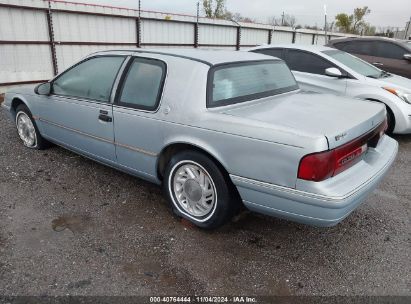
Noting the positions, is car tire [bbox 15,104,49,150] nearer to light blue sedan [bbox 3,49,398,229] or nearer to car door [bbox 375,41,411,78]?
light blue sedan [bbox 3,49,398,229]

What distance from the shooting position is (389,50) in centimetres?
888

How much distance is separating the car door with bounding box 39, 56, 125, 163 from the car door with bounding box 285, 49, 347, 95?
3691 millimetres

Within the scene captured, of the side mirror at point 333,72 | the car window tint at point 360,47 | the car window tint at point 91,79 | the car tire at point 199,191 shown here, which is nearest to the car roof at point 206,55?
the car window tint at point 91,79

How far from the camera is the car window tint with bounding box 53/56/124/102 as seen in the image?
3.75m

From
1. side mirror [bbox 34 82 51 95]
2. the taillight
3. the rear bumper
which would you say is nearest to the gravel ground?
the rear bumper

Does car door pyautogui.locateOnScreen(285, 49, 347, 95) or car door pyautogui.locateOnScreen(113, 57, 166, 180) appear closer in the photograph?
car door pyautogui.locateOnScreen(113, 57, 166, 180)

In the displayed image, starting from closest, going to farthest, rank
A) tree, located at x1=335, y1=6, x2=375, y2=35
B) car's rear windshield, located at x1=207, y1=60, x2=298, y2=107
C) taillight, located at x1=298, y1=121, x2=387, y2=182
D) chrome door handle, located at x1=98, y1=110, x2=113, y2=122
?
taillight, located at x1=298, y1=121, x2=387, y2=182
car's rear windshield, located at x1=207, y1=60, x2=298, y2=107
chrome door handle, located at x1=98, y1=110, x2=113, y2=122
tree, located at x1=335, y1=6, x2=375, y2=35

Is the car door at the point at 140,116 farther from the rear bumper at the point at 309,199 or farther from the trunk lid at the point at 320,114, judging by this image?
the rear bumper at the point at 309,199

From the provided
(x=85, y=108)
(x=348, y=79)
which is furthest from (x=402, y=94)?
(x=85, y=108)

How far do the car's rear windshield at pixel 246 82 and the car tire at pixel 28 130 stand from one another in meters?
2.87

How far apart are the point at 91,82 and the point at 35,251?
1888 millimetres

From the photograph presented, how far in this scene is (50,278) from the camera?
258 cm

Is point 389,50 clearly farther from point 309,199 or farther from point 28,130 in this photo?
point 28,130

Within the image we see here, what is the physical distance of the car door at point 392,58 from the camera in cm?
846
